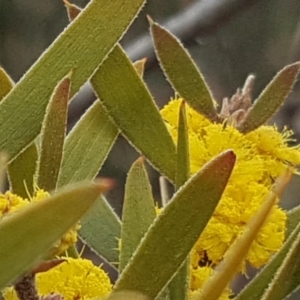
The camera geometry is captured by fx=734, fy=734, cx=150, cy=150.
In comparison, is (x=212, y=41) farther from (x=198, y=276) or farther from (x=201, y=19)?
(x=198, y=276)

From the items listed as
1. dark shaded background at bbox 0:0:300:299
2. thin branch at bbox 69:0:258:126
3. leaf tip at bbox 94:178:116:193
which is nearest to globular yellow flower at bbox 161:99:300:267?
leaf tip at bbox 94:178:116:193

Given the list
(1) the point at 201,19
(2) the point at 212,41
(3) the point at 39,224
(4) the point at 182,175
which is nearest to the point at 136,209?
(4) the point at 182,175

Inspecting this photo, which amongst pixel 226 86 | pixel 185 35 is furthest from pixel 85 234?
pixel 226 86

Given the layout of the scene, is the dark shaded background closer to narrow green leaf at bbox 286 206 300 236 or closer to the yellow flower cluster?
narrow green leaf at bbox 286 206 300 236

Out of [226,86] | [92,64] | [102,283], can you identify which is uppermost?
[226,86]

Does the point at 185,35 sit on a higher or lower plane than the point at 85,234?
higher

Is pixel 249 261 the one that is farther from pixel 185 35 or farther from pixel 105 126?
pixel 185 35
